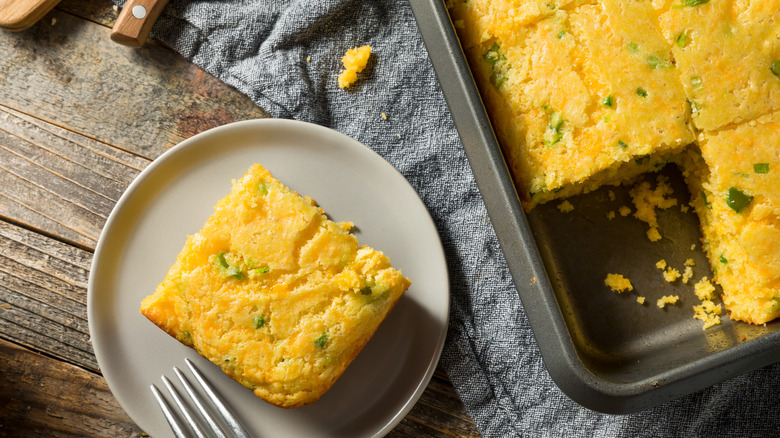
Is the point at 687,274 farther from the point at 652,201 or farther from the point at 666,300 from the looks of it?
the point at 652,201

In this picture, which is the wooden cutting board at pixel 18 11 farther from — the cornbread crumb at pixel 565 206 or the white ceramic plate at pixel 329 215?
the cornbread crumb at pixel 565 206

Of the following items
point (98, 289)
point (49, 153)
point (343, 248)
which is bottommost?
point (98, 289)

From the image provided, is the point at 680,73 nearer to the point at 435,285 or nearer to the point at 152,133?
the point at 435,285

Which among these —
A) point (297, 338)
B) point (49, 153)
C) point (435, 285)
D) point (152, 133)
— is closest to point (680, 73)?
point (435, 285)

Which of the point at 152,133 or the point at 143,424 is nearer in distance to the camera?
the point at 143,424

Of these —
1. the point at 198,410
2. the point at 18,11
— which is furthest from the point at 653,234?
the point at 18,11
